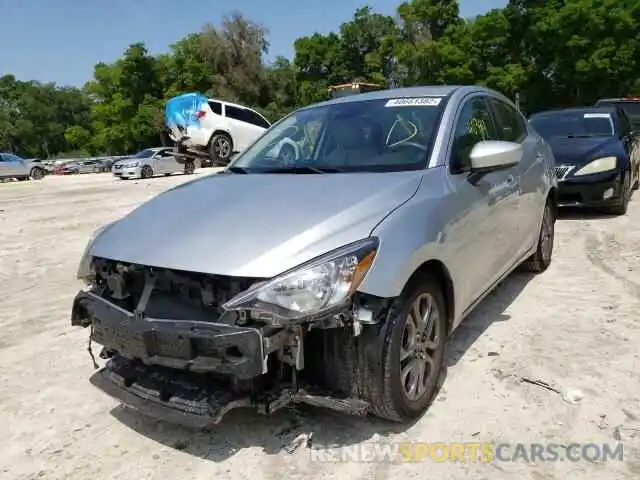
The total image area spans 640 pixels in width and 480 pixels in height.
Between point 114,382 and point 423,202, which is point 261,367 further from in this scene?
point 423,202

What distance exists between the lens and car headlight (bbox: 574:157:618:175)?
769cm

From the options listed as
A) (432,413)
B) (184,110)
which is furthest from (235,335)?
(184,110)

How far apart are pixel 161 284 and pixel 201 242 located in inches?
11.5

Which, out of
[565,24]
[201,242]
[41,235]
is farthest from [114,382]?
[565,24]

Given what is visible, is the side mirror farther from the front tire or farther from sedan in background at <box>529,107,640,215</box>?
sedan in background at <box>529,107,640,215</box>

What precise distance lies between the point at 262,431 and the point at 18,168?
1309 inches

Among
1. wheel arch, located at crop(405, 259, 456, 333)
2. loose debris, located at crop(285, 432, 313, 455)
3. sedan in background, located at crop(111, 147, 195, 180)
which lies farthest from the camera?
sedan in background, located at crop(111, 147, 195, 180)

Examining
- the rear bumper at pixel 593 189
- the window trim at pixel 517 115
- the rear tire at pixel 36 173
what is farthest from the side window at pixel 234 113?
the rear tire at pixel 36 173

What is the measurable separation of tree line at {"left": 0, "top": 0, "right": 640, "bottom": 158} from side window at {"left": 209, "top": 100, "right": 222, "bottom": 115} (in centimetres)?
2880

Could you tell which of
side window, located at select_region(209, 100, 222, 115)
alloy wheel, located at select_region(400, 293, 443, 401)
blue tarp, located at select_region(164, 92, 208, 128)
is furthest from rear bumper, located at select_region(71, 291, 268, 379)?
side window, located at select_region(209, 100, 222, 115)

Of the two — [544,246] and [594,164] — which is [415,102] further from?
[594,164]

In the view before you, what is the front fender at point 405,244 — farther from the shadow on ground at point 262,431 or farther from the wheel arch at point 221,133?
the wheel arch at point 221,133

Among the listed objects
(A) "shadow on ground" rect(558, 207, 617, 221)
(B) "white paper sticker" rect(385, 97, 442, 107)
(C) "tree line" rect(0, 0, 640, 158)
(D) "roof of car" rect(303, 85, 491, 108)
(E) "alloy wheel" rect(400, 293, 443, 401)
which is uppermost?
(C) "tree line" rect(0, 0, 640, 158)

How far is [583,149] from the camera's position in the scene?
7965 mm
